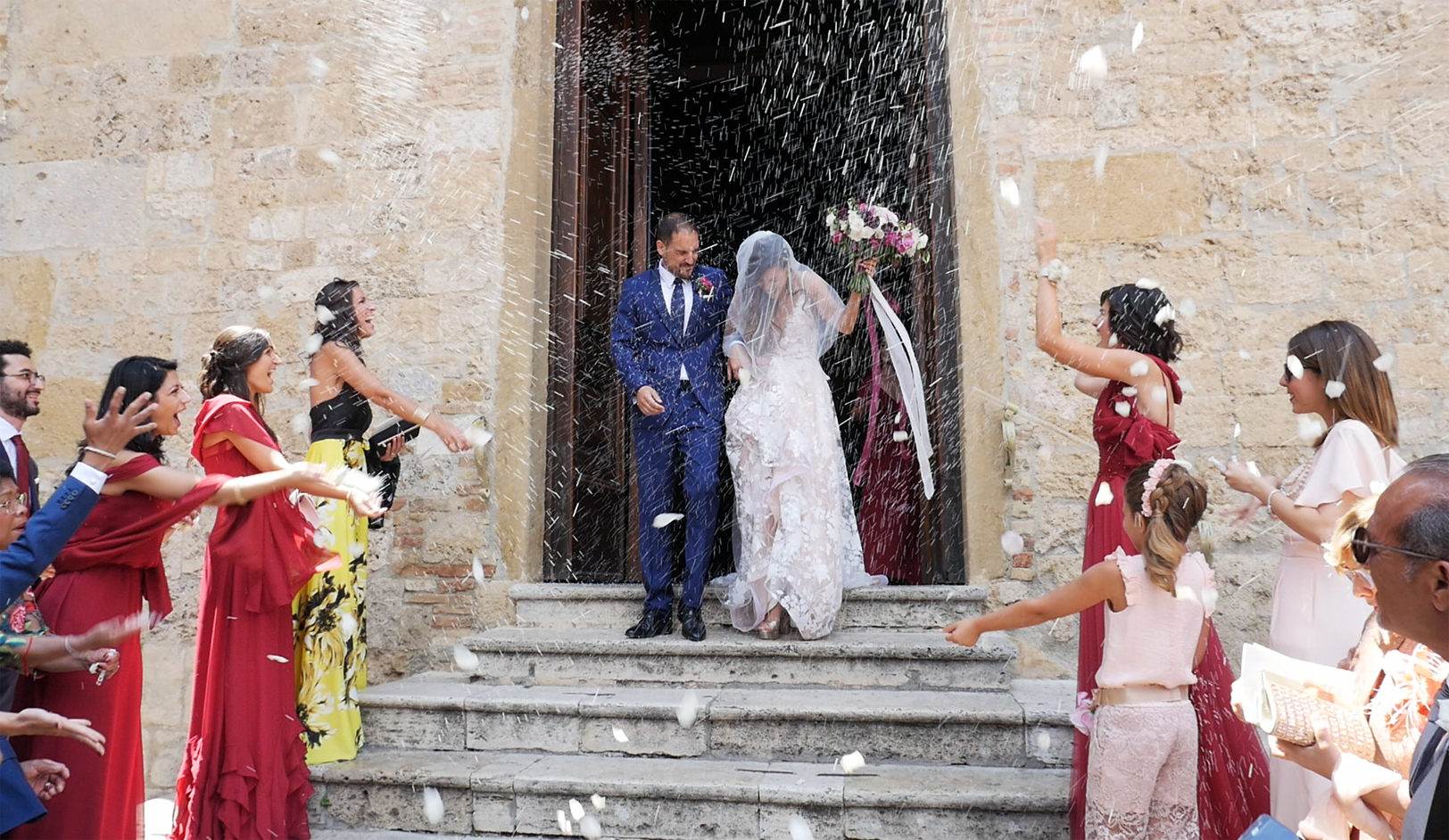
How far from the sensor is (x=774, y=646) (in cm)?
445

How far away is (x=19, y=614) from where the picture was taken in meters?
2.96

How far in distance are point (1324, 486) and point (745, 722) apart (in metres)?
2.21

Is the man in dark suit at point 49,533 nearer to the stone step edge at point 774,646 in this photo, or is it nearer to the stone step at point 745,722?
the stone step at point 745,722

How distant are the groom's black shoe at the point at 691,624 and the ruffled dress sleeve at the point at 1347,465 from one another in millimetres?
2528

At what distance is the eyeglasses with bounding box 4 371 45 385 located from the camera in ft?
11.3

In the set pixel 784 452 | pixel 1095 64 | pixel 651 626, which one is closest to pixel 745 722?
pixel 651 626

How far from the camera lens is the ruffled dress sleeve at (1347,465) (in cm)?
307

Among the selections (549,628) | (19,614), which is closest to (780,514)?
(549,628)

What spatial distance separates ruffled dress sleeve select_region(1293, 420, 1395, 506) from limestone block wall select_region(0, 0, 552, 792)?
3816 millimetres

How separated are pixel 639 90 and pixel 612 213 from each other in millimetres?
845

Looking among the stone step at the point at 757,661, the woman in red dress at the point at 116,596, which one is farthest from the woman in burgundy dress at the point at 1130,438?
the woman in red dress at the point at 116,596

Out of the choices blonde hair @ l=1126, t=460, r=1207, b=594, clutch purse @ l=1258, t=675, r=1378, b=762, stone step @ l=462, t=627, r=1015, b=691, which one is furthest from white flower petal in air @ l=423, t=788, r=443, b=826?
clutch purse @ l=1258, t=675, r=1378, b=762

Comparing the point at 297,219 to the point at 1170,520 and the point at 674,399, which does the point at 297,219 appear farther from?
the point at 1170,520

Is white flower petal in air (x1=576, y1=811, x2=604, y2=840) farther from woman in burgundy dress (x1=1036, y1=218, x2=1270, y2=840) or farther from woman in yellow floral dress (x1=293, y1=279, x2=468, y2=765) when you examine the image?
woman in burgundy dress (x1=1036, y1=218, x2=1270, y2=840)
